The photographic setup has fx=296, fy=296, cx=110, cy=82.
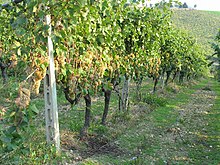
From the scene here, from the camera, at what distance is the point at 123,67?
26.8 ft

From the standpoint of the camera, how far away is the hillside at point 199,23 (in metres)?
72.2

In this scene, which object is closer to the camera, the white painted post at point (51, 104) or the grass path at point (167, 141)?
the white painted post at point (51, 104)

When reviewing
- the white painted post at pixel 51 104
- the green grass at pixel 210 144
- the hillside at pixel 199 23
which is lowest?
the green grass at pixel 210 144

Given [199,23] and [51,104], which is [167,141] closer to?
[51,104]

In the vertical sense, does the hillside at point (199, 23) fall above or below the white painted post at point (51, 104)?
above

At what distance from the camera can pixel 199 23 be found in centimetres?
8175

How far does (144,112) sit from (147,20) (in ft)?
13.4

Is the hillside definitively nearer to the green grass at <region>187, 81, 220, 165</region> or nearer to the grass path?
the green grass at <region>187, 81, 220, 165</region>

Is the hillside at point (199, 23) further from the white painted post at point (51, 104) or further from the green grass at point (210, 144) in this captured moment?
the white painted post at point (51, 104)

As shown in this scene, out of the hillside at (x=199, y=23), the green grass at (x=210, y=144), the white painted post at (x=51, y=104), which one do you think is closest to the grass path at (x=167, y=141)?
the green grass at (x=210, y=144)

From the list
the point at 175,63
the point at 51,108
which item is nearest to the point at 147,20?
the point at 51,108

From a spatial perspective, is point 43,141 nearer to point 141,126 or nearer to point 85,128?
point 85,128

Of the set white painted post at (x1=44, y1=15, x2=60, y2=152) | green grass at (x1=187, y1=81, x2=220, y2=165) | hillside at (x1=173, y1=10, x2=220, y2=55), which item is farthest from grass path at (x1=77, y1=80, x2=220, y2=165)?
hillside at (x1=173, y1=10, x2=220, y2=55)

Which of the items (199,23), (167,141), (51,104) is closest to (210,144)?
(167,141)
